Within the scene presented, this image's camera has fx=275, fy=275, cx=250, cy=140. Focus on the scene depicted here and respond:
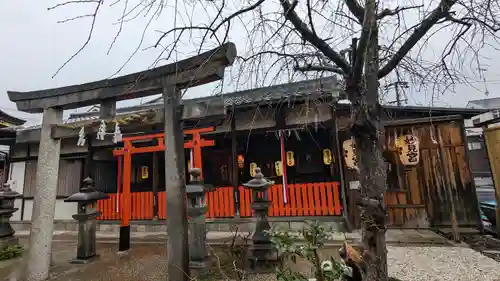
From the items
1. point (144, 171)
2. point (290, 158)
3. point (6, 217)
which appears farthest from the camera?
point (144, 171)

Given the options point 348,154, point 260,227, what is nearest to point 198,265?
point 260,227

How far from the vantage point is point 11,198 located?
7891 millimetres

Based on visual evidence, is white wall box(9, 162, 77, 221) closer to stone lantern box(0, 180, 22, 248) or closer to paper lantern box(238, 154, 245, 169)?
stone lantern box(0, 180, 22, 248)

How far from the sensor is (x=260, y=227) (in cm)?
542

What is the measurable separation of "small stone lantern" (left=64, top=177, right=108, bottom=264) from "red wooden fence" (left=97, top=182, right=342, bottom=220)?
2.45 m

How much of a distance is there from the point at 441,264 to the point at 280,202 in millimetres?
4797

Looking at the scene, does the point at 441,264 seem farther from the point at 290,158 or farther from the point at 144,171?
the point at 144,171

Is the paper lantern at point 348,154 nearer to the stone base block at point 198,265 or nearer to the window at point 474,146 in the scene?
the stone base block at point 198,265

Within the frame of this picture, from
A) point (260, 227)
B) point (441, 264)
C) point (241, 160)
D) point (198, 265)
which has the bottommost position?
point (441, 264)

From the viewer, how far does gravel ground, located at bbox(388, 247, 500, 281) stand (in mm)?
4461

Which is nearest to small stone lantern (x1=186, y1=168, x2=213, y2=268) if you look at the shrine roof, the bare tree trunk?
the bare tree trunk

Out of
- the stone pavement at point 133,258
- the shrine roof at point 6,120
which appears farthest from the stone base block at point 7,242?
the shrine roof at point 6,120

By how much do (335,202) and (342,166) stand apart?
1152 millimetres

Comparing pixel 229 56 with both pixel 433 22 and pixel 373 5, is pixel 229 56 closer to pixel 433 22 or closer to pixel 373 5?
pixel 373 5
